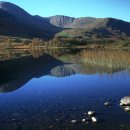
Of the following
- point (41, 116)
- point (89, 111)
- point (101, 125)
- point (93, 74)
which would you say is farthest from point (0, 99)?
point (93, 74)

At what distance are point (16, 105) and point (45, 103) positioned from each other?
3.17 m

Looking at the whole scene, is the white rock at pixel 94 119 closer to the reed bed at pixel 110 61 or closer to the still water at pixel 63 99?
the still water at pixel 63 99

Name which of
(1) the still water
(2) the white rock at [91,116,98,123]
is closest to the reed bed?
(1) the still water

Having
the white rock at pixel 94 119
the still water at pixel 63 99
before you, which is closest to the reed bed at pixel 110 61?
the still water at pixel 63 99

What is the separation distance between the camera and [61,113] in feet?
100.0

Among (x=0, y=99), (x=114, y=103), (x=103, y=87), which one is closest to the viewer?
(x=114, y=103)

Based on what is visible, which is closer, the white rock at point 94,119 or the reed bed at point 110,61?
the white rock at point 94,119

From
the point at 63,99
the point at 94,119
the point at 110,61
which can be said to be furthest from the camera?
the point at 110,61

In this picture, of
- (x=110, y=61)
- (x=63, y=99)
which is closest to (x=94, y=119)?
(x=63, y=99)

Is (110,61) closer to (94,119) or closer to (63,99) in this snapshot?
(63,99)

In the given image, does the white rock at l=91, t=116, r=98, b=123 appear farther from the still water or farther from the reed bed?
the reed bed

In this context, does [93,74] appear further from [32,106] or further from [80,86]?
[32,106]

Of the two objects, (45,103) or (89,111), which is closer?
(89,111)

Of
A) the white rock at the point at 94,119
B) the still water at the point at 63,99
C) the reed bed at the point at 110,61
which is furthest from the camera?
the reed bed at the point at 110,61
